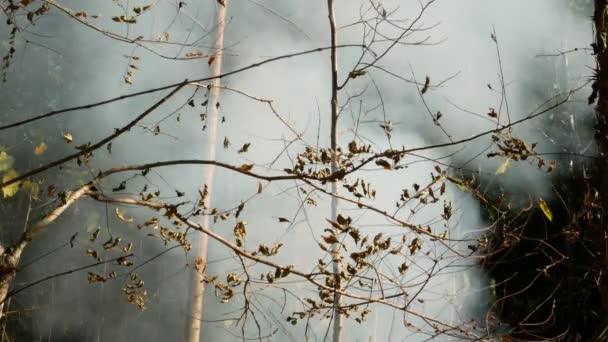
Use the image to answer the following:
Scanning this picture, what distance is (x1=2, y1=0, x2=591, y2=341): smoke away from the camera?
752 cm

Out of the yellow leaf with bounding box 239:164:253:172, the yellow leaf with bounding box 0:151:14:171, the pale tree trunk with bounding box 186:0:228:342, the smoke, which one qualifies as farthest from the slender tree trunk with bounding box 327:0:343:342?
the yellow leaf with bounding box 0:151:14:171

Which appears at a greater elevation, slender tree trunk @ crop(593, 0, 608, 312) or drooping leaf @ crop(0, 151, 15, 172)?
drooping leaf @ crop(0, 151, 15, 172)

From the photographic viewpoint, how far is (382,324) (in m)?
7.57

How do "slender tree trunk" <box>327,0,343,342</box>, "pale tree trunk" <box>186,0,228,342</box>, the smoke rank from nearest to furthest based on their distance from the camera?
"slender tree trunk" <box>327,0,343,342</box>, "pale tree trunk" <box>186,0,228,342</box>, the smoke

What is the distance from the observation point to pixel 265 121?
7.98 m

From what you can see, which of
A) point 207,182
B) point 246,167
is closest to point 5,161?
point 207,182

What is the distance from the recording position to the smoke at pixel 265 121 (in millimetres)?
7516

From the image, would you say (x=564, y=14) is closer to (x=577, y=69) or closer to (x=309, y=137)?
(x=577, y=69)

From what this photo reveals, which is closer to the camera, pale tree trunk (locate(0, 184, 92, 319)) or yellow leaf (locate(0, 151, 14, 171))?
pale tree trunk (locate(0, 184, 92, 319))

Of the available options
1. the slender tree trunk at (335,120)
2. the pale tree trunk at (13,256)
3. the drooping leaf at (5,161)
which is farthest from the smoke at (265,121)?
the pale tree trunk at (13,256)

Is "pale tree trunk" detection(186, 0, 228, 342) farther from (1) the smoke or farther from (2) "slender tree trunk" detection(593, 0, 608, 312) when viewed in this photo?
(2) "slender tree trunk" detection(593, 0, 608, 312)

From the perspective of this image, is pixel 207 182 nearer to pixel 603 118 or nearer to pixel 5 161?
pixel 5 161

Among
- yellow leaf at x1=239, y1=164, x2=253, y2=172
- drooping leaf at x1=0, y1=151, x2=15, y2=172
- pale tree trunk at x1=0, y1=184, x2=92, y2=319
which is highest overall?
drooping leaf at x1=0, y1=151, x2=15, y2=172

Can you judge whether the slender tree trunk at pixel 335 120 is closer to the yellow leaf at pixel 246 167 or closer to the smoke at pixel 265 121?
the yellow leaf at pixel 246 167
